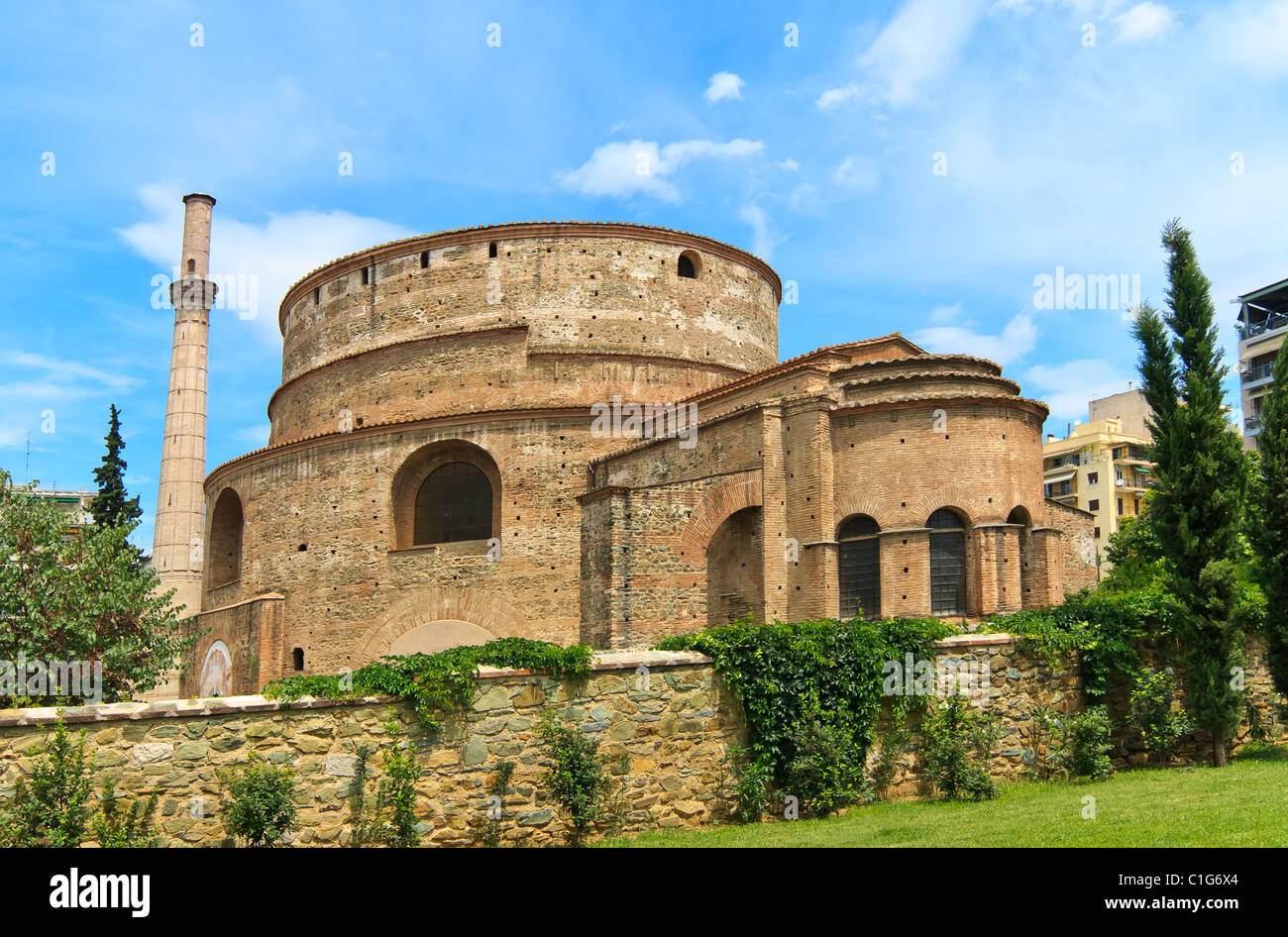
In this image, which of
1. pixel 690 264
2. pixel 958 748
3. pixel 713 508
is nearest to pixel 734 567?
pixel 713 508

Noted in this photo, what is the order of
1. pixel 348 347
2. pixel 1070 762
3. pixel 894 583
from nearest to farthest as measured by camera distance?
1. pixel 1070 762
2. pixel 894 583
3. pixel 348 347

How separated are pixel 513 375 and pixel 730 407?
6.09 meters

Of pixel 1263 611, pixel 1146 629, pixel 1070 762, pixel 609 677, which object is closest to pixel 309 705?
pixel 609 677

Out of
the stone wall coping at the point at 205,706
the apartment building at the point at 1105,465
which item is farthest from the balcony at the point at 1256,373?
the stone wall coping at the point at 205,706

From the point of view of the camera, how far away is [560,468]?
73.7 ft

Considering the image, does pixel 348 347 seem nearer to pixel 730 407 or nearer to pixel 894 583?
pixel 730 407

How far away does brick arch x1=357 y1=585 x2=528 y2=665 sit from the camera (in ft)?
71.9

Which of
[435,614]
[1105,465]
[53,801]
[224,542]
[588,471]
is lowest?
[53,801]

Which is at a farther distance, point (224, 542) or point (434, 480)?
point (224, 542)

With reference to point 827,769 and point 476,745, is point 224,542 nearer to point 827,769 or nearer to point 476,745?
point 476,745

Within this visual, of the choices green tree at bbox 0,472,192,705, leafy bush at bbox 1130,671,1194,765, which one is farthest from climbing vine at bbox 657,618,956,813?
green tree at bbox 0,472,192,705

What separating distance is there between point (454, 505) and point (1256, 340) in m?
43.2

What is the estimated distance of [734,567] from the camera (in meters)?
18.7

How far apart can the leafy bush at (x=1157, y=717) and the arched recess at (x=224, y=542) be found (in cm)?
2292
